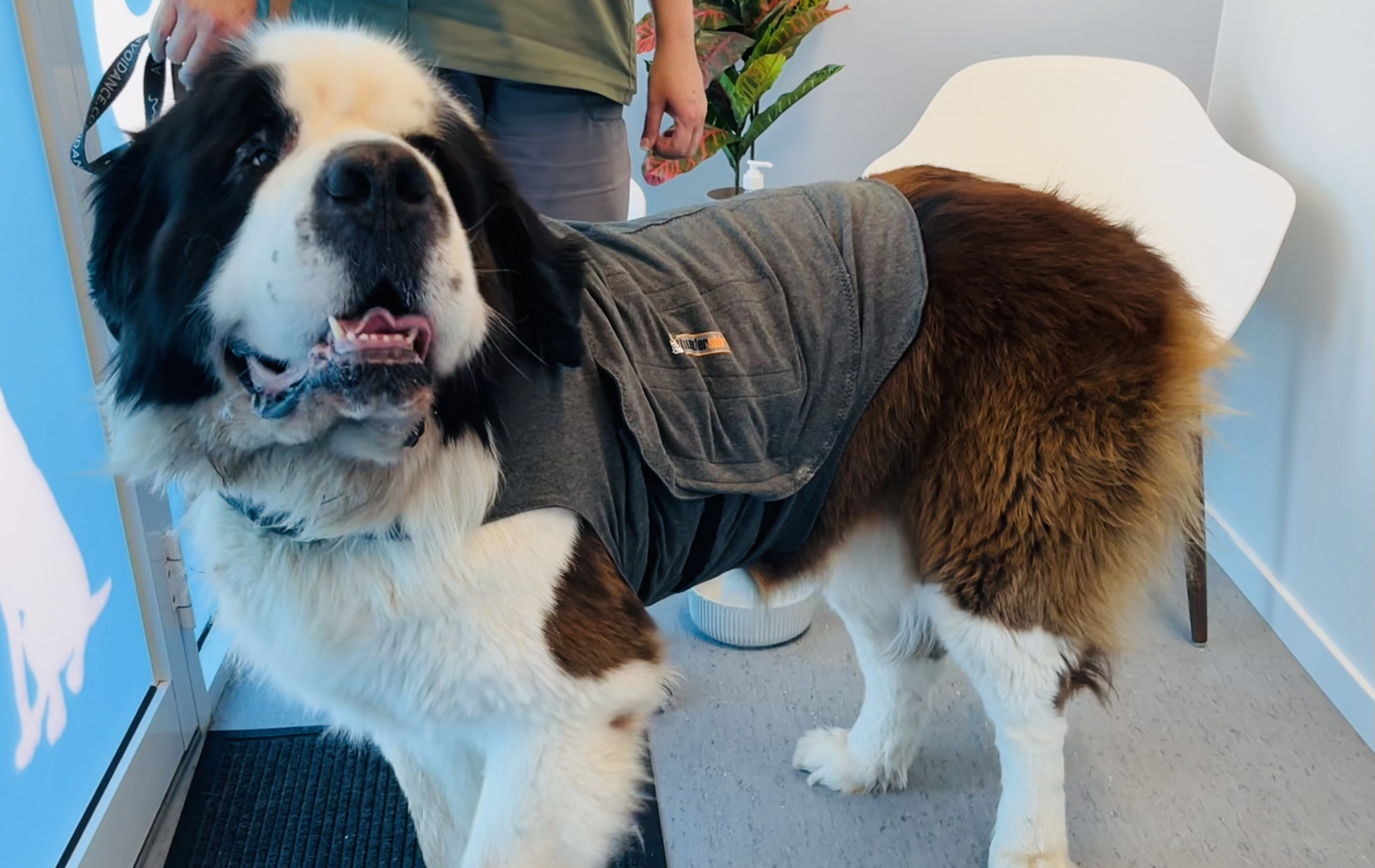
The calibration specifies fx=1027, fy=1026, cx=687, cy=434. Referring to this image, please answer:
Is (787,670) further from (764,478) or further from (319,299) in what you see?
(319,299)

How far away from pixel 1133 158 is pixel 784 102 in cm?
90

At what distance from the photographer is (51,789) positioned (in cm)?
154

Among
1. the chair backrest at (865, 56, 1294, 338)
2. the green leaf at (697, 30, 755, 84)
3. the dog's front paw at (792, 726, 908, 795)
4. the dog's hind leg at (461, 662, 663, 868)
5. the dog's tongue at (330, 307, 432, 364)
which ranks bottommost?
the dog's front paw at (792, 726, 908, 795)

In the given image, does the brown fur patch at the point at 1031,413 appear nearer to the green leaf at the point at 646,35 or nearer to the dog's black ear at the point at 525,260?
the dog's black ear at the point at 525,260

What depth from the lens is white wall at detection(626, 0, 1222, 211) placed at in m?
2.89

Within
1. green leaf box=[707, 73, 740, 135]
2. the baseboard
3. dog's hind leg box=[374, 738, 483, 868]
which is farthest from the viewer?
green leaf box=[707, 73, 740, 135]

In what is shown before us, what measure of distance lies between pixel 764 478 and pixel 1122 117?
165 centimetres

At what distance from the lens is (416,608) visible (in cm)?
107

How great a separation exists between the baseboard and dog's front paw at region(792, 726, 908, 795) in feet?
3.07

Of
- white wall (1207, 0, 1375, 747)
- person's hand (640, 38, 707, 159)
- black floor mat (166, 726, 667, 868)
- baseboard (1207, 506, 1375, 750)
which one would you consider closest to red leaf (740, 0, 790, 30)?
person's hand (640, 38, 707, 159)

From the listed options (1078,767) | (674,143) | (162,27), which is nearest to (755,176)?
(674,143)

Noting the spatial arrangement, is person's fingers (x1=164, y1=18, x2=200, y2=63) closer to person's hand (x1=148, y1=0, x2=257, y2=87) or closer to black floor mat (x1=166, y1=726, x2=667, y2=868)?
person's hand (x1=148, y1=0, x2=257, y2=87)

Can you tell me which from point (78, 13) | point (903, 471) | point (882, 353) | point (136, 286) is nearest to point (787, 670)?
point (903, 471)

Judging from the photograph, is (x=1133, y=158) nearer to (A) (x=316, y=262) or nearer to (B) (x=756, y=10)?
(B) (x=756, y=10)
